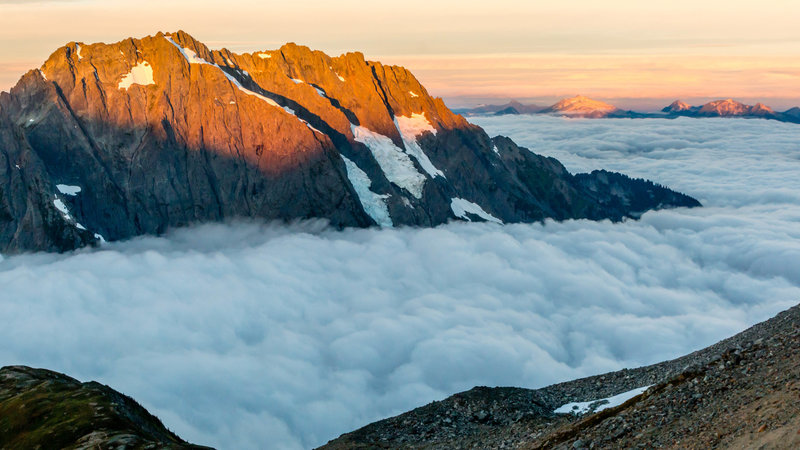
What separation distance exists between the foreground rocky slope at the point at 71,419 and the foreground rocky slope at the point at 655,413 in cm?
2282

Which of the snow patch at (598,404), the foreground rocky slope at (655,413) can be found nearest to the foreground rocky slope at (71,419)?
the foreground rocky slope at (655,413)

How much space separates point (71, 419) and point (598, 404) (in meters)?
54.7

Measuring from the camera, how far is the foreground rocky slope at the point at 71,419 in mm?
61719

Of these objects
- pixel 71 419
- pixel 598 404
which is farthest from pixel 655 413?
pixel 71 419

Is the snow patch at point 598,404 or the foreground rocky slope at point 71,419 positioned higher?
the foreground rocky slope at point 71,419

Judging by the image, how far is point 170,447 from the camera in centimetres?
5922

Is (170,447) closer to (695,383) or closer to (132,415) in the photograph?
(132,415)

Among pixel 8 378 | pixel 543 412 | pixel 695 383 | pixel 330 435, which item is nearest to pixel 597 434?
pixel 695 383

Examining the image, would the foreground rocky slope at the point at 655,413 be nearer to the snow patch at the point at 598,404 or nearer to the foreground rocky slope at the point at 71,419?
the snow patch at the point at 598,404

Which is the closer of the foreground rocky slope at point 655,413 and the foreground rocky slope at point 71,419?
the foreground rocky slope at point 655,413

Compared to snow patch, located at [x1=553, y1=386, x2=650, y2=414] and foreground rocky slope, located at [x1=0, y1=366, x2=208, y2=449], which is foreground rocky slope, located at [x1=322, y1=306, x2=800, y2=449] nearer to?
snow patch, located at [x1=553, y1=386, x2=650, y2=414]

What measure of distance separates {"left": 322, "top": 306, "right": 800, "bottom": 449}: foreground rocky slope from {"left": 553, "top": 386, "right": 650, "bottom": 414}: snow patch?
1739mm

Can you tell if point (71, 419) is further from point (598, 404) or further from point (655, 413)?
point (598, 404)

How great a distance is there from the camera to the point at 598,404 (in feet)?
251
